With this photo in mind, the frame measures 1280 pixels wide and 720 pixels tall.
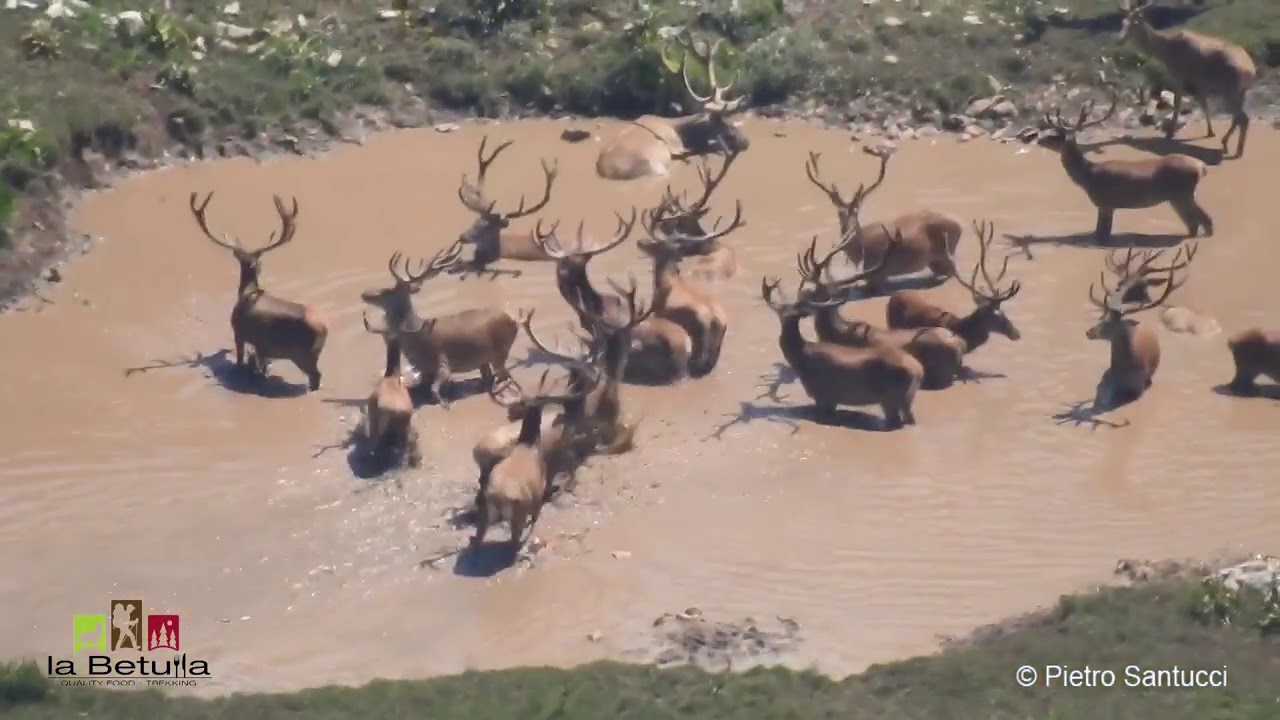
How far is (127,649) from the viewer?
455 inches

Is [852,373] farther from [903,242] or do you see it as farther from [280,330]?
[280,330]

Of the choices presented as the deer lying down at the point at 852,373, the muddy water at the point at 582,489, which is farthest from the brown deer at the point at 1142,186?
the deer lying down at the point at 852,373

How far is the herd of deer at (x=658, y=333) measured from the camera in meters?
13.3

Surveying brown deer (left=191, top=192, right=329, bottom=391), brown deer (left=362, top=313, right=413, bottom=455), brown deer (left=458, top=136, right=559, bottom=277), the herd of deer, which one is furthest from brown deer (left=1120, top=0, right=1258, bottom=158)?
brown deer (left=362, top=313, right=413, bottom=455)

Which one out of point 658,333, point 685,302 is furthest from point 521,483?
point 685,302

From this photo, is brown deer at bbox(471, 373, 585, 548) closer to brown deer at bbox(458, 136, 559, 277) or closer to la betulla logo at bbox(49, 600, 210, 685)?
la betulla logo at bbox(49, 600, 210, 685)

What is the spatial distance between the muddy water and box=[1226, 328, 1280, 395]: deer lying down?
0.22 m

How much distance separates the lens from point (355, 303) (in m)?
16.6

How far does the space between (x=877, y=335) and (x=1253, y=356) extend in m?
2.61

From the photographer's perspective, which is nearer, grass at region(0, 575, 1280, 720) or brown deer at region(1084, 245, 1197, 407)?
grass at region(0, 575, 1280, 720)

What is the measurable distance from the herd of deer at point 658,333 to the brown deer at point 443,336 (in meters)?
0.01

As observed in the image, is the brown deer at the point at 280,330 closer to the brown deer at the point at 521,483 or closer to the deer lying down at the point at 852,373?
the brown deer at the point at 521,483

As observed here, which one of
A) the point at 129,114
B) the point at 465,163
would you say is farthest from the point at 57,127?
the point at 465,163

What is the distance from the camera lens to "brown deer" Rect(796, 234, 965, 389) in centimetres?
1487
